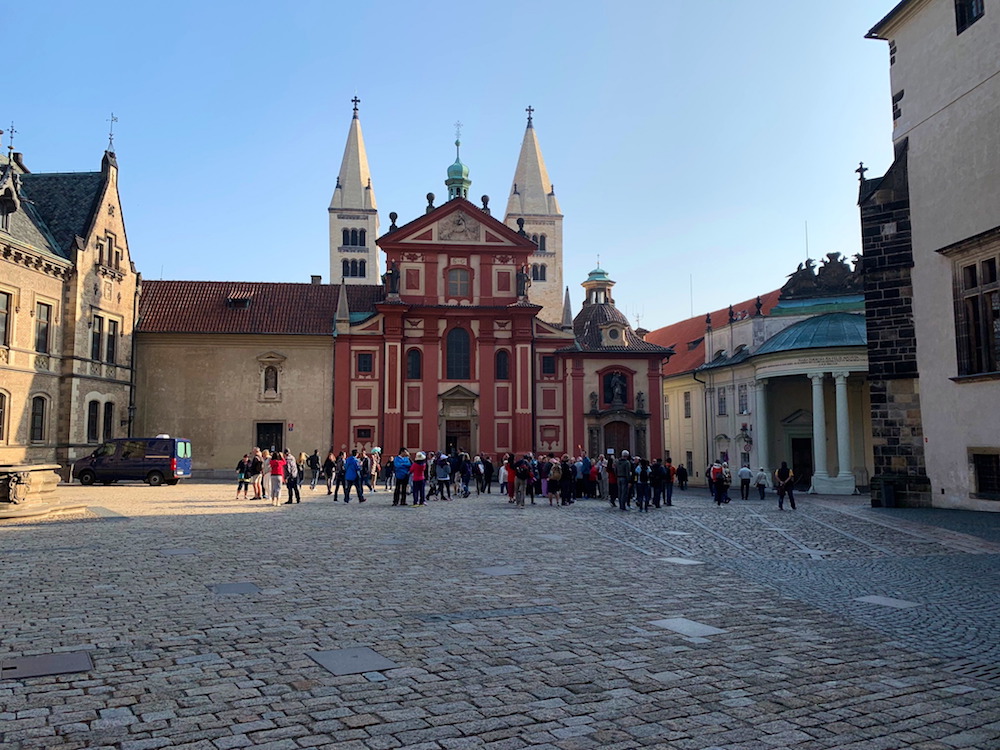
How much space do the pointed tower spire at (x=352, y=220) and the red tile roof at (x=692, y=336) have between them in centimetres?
3333

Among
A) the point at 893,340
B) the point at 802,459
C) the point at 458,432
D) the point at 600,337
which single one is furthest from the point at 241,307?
the point at 893,340

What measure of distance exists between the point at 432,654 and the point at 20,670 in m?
3.12

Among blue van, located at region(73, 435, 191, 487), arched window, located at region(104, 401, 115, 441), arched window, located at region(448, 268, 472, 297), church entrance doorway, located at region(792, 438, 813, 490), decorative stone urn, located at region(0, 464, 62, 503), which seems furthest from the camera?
arched window, located at region(448, 268, 472, 297)

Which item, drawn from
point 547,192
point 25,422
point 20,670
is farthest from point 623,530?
point 547,192

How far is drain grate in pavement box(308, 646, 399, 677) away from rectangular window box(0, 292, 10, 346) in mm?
30419

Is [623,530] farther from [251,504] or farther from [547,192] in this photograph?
[547,192]

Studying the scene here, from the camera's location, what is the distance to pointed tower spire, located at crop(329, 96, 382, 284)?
82500mm

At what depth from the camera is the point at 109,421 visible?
38844 mm

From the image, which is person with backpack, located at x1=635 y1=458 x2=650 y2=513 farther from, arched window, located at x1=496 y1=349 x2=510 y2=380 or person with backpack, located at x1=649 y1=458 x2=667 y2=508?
arched window, located at x1=496 y1=349 x2=510 y2=380

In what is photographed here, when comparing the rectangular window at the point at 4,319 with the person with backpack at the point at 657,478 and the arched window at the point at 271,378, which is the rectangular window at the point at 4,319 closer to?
the arched window at the point at 271,378

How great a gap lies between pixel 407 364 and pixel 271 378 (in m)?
7.33

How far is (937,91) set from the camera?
2158 cm

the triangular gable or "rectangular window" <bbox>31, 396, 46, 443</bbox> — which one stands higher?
the triangular gable

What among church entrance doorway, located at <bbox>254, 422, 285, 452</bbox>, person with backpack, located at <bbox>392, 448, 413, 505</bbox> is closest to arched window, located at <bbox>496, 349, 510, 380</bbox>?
church entrance doorway, located at <bbox>254, 422, 285, 452</bbox>
